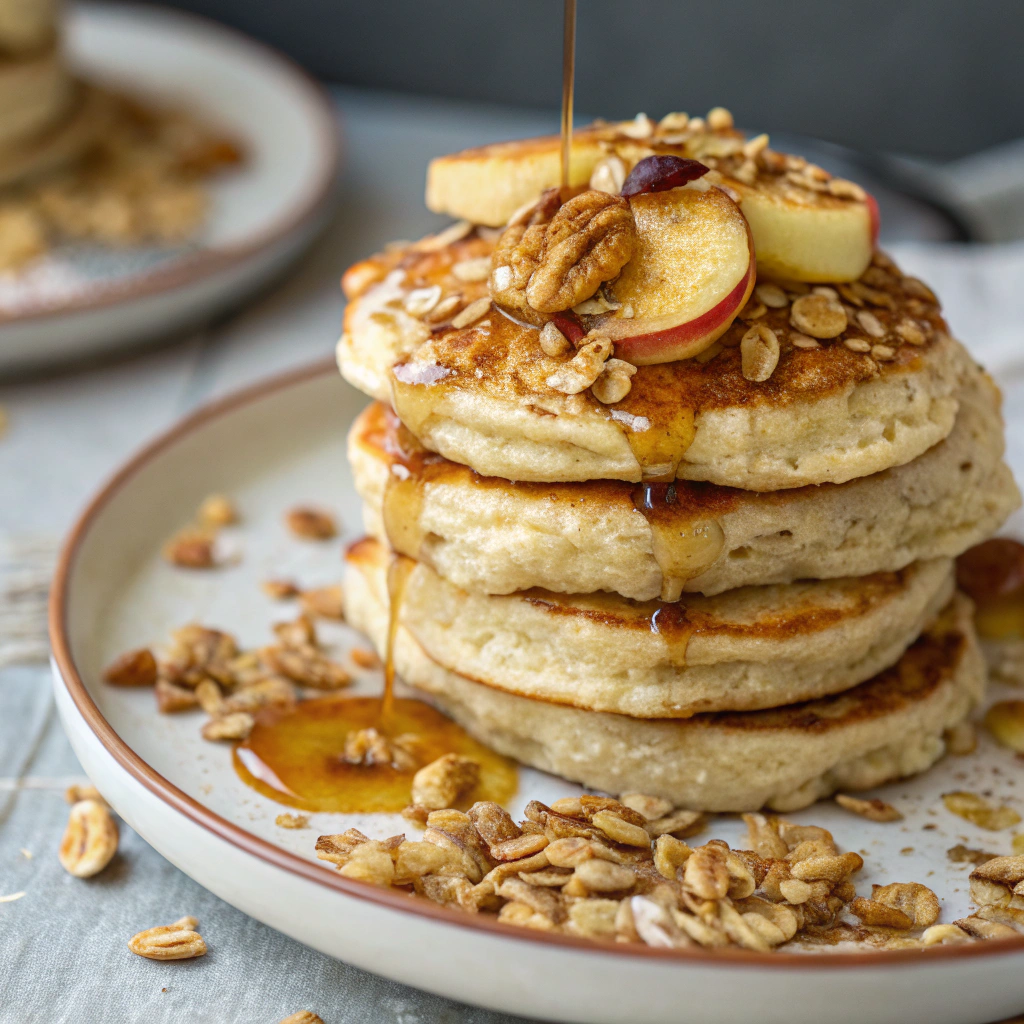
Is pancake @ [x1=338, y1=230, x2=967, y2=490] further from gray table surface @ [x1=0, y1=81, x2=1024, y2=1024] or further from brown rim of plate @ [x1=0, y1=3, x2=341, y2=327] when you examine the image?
brown rim of plate @ [x1=0, y1=3, x2=341, y2=327]

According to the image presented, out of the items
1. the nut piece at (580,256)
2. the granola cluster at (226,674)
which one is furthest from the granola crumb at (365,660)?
the nut piece at (580,256)

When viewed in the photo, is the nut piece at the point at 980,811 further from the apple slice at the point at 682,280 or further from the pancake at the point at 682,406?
the apple slice at the point at 682,280

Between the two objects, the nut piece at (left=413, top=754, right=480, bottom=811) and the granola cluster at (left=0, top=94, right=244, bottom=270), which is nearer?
the nut piece at (left=413, top=754, right=480, bottom=811)

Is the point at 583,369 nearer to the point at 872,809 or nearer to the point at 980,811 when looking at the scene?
the point at 872,809

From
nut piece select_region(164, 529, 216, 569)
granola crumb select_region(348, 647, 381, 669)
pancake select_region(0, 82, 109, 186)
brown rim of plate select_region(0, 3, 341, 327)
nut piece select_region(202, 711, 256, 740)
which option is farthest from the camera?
pancake select_region(0, 82, 109, 186)

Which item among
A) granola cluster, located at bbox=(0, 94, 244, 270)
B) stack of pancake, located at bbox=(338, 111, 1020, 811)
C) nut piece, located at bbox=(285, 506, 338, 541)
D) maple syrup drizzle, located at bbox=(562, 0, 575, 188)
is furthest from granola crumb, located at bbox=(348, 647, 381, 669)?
granola cluster, located at bbox=(0, 94, 244, 270)

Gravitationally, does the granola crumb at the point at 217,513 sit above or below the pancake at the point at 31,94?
below

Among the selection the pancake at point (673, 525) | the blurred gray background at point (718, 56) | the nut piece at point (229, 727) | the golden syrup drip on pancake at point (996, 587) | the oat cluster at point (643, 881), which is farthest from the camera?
the blurred gray background at point (718, 56)
